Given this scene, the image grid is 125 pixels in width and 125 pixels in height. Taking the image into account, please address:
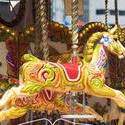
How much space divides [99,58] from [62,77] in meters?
0.55

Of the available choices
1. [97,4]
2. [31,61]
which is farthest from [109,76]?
[97,4]

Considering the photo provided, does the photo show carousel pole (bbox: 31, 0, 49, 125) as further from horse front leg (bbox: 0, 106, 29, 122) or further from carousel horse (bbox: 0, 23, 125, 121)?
horse front leg (bbox: 0, 106, 29, 122)

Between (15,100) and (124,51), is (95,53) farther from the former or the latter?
(15,100)

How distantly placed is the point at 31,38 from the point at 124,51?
135 centimetres

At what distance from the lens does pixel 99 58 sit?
415cm

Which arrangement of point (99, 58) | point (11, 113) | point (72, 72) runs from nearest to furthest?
point (11, 113) < point (72, 72) < point (99, 58)

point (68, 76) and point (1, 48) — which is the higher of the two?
point (1, 48)

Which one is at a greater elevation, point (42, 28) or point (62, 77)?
point (42, 28)

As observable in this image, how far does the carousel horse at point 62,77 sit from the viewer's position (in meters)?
3.77

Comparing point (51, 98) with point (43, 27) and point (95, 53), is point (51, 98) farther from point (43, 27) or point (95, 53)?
point (43, 27)

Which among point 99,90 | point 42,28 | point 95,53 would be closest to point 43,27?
point 42,28

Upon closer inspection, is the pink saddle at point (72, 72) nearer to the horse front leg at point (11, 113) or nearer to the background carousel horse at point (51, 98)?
the background carousel horse at point (51, 98)

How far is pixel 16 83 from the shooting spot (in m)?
4.54

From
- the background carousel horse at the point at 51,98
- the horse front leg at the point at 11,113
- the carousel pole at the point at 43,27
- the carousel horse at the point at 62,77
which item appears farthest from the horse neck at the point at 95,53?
the horse front leg at the point at 11,113
